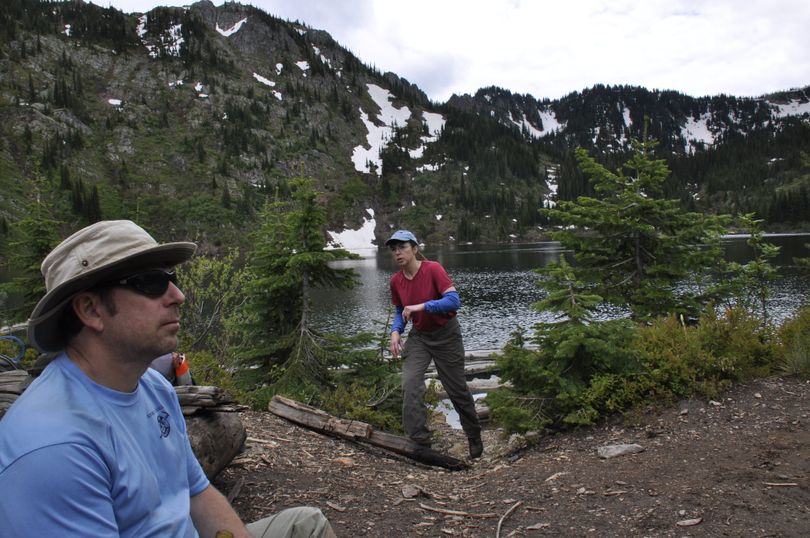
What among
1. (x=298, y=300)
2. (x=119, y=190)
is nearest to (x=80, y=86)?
(x=119, y=190)

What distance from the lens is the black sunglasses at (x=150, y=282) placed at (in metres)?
1.72

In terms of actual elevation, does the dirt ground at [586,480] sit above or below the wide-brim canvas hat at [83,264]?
below

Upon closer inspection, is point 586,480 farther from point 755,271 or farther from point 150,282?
point 755,271

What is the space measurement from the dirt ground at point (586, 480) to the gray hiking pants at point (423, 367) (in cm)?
49

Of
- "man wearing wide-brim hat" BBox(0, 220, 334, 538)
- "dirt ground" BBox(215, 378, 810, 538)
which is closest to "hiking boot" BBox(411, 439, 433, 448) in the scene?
"dirt ground" BBox(215, 378, 810, 538)

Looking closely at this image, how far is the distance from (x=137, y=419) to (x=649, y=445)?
16.9 ft

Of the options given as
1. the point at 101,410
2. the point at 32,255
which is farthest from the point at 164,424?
the point at 32,255

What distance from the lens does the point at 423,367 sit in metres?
6.04

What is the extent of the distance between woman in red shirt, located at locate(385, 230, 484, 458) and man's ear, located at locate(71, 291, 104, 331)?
163 inches

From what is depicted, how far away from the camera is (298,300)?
412 inches

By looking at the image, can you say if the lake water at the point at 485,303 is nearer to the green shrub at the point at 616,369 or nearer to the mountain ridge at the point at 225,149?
the green shrub at the point at 616,369

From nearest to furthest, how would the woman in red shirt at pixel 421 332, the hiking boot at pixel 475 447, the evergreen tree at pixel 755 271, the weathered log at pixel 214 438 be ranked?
the weathered log at pixel 214 438 < the woman in red shirt at pixel 421 332 < the hiking boot at pixel 475 447 < the evergreen tree at pixel 755 271

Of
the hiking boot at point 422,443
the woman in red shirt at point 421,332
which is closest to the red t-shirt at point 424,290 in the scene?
Answer: the woman in red shirt at point 421,332

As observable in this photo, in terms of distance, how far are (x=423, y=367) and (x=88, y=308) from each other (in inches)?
185
